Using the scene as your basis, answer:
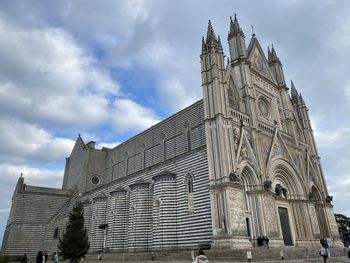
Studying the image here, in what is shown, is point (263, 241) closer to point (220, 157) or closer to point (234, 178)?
point (234, 178)

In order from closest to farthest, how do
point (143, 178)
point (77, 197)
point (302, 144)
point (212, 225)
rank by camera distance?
point (212, 225), point (143, 178), point (302, 144), point (77, 197)

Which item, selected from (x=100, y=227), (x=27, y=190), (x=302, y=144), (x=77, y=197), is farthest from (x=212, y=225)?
(x=27, y=190)

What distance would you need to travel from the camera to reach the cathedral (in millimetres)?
18578

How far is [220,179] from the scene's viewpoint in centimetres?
1773

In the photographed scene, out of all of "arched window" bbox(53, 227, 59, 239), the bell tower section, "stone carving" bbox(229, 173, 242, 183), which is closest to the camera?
the bell tower section

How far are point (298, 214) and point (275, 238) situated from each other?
5.06 metres

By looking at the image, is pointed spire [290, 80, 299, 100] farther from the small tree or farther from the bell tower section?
the small tree

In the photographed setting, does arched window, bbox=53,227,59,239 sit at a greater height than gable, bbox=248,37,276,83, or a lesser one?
lesser

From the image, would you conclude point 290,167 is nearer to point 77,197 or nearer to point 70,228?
point 70,228

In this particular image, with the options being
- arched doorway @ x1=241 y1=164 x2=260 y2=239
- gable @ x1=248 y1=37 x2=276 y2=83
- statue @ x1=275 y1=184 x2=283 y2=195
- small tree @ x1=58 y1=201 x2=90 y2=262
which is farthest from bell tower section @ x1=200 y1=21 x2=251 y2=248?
small tree @ x1=58 y1=201 x2=90 y2=262

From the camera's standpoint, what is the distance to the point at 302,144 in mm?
27969

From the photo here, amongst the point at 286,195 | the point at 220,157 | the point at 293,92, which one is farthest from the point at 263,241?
the point at 293,92

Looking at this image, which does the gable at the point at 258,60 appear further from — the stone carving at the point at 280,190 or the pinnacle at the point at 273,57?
the stone carving at the point at 280,190

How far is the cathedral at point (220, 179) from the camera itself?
18.6 m
